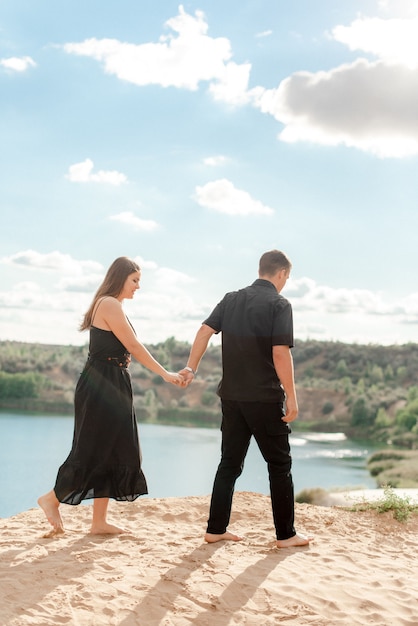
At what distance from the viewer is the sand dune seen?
12.3ft

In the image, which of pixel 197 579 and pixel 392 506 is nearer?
pixel 197 579

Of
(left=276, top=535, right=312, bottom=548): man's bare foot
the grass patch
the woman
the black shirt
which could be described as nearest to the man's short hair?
the black shirt

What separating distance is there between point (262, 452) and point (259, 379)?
540 millimetres

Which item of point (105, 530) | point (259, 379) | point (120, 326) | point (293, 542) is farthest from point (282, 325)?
point (105, 530)

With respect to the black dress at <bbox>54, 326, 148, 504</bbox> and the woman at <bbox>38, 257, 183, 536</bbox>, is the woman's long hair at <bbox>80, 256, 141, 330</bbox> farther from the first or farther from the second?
the black dress at <bbox>54, 326, 148, 504</bbox>

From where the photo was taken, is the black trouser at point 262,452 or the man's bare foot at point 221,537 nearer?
the black trouser at point 262,452

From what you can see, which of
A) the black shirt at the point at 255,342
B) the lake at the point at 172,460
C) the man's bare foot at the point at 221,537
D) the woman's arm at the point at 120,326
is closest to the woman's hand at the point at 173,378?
the woman's arm at the point at 120,326

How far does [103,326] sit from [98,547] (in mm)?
1633

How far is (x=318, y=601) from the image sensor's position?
13.3ft

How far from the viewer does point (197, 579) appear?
424 cm

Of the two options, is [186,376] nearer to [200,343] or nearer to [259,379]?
[200,343]

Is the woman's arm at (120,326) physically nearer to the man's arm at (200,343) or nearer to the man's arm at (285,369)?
the man's arm at (200,343)

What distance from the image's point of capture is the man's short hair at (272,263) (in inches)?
192

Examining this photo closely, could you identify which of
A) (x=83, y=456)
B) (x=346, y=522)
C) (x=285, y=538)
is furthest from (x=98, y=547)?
(x=346, y=522)
